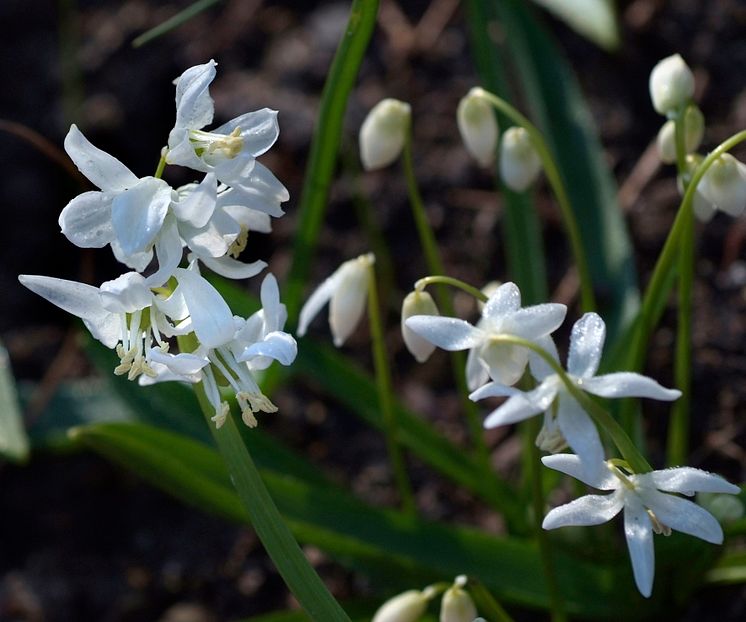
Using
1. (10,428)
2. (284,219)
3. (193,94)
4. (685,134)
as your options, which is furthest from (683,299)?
(284,219)

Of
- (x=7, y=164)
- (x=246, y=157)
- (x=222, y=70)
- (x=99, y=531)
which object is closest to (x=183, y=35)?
(x=222, y=70)

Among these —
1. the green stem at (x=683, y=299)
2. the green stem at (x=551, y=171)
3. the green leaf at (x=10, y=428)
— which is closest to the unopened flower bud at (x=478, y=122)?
the green stem at (x=551, y=171)

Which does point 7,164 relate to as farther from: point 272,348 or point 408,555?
point 272,348

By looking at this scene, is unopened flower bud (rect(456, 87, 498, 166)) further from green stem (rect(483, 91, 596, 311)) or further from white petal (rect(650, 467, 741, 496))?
white petal (rect(650, 467, 741, 496))

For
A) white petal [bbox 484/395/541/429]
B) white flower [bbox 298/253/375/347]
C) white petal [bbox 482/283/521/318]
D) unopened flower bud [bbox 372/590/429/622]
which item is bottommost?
unopened flower bud [bbox 372/590/429/622]

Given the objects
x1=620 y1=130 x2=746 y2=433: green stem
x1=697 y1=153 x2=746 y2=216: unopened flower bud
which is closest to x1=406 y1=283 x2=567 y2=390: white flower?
x1=620 y1=130 x2=746 y2=433: green stem

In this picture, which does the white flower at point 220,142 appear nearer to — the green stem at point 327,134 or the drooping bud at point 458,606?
the green stem at point 327,134

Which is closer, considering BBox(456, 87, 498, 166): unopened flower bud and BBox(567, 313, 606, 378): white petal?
BBox(567, 313, 606, 378): white petal
